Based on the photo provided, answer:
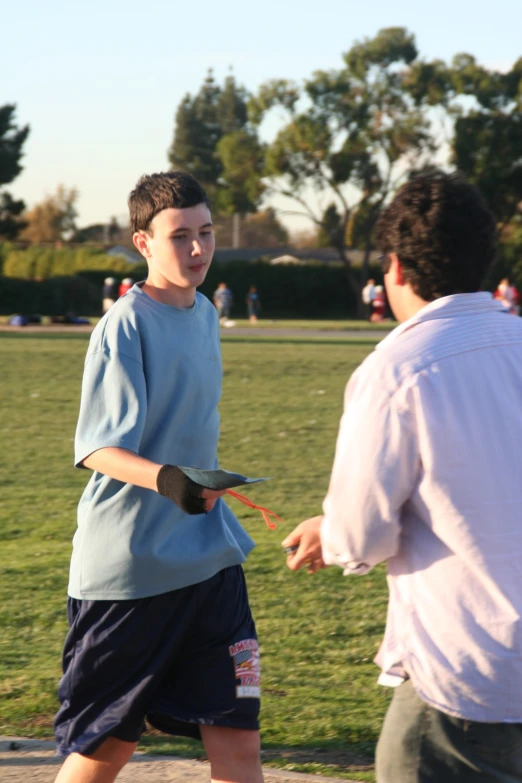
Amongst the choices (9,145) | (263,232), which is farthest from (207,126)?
(9,145)

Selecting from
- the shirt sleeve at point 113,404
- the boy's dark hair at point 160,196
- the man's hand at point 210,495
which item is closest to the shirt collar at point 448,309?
the man's hand at point 210,495

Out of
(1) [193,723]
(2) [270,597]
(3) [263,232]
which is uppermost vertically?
(3) [263,232]

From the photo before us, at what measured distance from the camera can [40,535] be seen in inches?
314

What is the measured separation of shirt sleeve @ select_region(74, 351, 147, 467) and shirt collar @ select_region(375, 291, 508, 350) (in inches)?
32.6

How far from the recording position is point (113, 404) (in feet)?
9.64

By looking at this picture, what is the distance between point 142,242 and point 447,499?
4.42 feet

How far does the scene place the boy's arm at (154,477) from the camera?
2.75m

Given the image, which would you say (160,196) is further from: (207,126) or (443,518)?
(207,126)

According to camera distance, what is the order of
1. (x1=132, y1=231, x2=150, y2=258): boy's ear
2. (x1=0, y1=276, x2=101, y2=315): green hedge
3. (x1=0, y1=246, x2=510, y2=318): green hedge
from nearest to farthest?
(x1=132, y1=231, x2=150, y2=258): boy's ear, (x1=0, y1=276, x2=101, y2=315): green hedge, (x1=0, y1=246, x2=510, y2=318): green hedge

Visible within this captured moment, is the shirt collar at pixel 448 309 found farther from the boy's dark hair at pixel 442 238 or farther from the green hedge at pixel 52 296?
the green hedge at pixel 52 296

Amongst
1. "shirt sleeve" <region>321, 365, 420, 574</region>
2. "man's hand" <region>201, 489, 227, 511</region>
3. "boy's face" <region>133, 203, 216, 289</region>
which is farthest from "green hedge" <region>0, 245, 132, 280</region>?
"shirt sleeve" <region>321, 365, 420, 574</region>

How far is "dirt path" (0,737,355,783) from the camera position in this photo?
374 cm

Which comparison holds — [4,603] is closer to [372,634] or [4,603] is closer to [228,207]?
[372,634]

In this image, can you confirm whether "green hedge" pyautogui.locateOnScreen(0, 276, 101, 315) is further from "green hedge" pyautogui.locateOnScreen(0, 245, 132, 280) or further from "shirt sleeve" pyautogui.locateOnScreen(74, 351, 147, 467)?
"shirt sleeve" pyautogui.locateOnScreen(74, 351, 147, 467)
